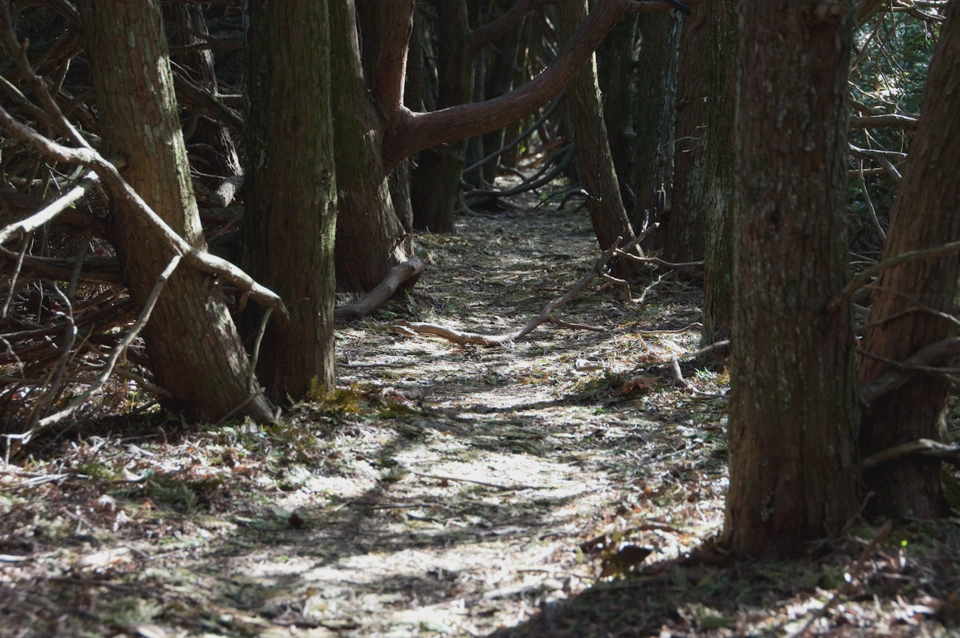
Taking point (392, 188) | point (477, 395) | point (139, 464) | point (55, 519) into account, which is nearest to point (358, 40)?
point (392, 188)

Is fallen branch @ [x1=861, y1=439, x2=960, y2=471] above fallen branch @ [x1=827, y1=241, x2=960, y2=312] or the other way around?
the other way around

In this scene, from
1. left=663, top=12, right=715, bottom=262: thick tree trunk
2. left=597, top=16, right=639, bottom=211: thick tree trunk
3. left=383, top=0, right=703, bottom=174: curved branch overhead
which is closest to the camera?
left=383, top=0, right=703, bottom=174: curved branch overhead

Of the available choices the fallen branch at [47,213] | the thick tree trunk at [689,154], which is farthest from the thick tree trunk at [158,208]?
the thick tree trunk at [689,154]

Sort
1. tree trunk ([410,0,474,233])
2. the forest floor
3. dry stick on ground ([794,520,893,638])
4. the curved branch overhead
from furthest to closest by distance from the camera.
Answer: tree trunk ([410,0,474,233]) → the curved branch overhead → the forest floor → dry stick on ground ([794,520,893,638])

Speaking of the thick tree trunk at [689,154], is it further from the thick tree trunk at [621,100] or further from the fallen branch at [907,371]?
the fallen branch at [907,371]

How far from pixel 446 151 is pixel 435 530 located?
9.16m

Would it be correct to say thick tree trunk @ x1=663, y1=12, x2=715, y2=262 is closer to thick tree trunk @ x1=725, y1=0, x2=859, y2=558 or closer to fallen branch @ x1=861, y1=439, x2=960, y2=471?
fallen branch @ x1=861, y1=439, x2=960, y2=471

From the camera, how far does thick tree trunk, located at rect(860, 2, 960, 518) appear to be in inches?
120

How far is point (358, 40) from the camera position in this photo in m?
8.28

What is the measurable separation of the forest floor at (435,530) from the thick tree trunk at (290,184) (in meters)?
0.34

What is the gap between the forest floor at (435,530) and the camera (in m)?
2.71

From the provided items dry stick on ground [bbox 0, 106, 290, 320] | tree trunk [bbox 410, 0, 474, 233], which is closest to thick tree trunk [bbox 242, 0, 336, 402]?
dry stick on ground [bbox 0, 106, 290, 320]

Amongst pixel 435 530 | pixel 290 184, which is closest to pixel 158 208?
pixel 290 184

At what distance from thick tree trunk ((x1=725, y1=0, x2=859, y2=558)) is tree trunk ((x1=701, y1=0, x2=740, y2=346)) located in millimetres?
3110
